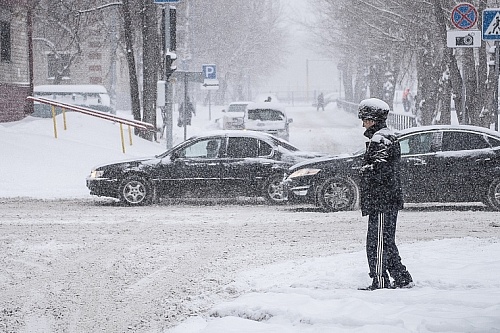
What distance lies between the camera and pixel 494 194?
1444cm

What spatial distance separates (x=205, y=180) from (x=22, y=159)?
6.83 meters

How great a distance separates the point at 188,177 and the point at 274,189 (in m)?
1.57

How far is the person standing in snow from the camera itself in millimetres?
7891

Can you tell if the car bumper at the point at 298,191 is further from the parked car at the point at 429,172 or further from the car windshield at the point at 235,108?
the car windshield at the point at 235,108

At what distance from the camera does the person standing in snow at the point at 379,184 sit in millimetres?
7891

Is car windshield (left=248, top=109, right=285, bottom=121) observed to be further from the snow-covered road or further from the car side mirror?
the car side mirror

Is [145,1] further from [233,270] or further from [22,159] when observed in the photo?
[233,270]

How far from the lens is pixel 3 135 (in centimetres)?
2280

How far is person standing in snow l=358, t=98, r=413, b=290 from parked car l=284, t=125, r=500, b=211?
21.2ft

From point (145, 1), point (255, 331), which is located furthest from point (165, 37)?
point (255, 331)

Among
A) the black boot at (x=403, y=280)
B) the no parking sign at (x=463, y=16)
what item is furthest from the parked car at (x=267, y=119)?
the black boot at (x=403, y=280)

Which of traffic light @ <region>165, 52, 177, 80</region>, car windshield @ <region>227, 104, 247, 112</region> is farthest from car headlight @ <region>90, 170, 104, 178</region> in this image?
car windshield @ <region>227, 104, 247, 112</region>

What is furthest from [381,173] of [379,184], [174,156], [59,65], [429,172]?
[59,65]

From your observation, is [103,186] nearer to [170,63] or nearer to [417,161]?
[170,63]
